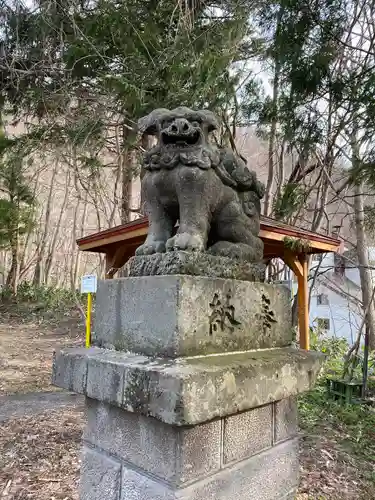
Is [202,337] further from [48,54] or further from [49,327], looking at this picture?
[49,327]

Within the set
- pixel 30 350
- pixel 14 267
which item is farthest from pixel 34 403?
pixel 14 267

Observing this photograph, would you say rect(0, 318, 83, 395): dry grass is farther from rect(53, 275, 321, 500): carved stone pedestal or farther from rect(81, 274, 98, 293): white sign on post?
rect(53, 275, 321, 500): carved stone pedestal

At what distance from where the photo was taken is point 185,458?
147cm

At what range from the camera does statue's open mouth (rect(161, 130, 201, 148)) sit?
5.90 feet

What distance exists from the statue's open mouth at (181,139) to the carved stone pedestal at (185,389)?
663 millimetres

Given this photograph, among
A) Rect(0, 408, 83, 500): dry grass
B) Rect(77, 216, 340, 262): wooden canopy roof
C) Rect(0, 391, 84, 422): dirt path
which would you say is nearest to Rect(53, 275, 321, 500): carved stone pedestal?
Rect(0, 408, 83, 500): dry grass

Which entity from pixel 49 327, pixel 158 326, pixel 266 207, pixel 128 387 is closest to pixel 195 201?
pixel 158 326

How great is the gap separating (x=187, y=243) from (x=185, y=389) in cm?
65

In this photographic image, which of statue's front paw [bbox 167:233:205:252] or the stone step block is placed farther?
statue's front paw [bbox 167:233:205:252]

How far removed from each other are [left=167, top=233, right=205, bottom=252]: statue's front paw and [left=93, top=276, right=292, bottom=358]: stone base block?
0.16 m

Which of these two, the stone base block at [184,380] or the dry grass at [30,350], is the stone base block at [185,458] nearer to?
the stone base block at [184,380]

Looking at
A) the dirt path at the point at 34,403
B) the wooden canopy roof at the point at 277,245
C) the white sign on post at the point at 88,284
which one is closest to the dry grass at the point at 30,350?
the dirt path at the point at 34,403

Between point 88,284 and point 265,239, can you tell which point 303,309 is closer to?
point 265,239

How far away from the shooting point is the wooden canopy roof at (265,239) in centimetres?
528
